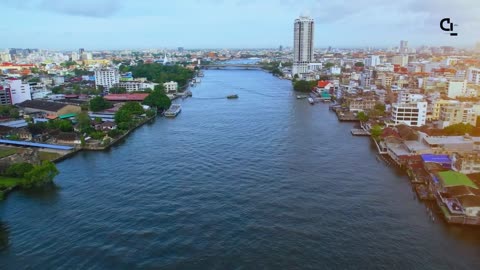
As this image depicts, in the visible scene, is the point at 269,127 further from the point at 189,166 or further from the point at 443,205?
the point at 443,205

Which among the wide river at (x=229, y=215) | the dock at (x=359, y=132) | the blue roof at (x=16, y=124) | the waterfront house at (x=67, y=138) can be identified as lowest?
the wide river at (x=229, y=215)

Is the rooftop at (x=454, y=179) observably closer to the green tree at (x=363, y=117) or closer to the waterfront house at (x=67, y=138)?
the green tree at (x=363, y=117)

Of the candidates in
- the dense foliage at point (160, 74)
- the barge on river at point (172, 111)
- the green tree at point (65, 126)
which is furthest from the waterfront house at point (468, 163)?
the dense foliage at point (160, 74)

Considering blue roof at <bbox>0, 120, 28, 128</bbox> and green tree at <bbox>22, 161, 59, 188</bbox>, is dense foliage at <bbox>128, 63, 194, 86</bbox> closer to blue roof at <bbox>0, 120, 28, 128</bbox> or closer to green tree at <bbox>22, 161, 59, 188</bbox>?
blue roof at <bbox>0, 120, 28, 128</bbox>

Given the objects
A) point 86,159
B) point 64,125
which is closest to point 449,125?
point 86,159

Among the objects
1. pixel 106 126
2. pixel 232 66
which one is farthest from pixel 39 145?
pixel 232 66

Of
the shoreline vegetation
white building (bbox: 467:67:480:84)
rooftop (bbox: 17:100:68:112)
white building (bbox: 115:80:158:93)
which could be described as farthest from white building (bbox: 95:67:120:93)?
white building (bbox: 467:67:480:84)

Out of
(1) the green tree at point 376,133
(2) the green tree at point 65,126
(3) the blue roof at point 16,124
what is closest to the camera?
(1) the green tree at point 376,133
